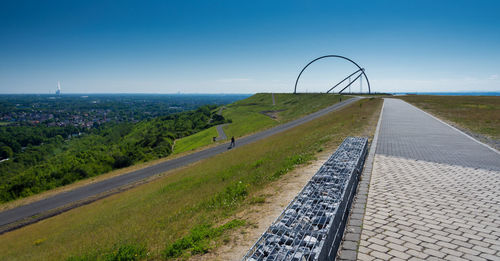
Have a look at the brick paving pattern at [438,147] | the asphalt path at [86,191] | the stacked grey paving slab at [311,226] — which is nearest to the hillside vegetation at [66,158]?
the asphalt path at [86,191]

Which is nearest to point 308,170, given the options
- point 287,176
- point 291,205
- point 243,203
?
point 287,176

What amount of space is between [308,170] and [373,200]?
3.78 m

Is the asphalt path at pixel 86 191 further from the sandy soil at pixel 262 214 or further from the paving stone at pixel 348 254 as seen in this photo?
the paving stone at pixel 348 254

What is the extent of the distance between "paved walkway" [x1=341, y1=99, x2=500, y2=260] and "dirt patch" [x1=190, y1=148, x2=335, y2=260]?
7.85 feet

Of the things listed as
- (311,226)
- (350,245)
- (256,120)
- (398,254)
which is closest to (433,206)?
(398,254)

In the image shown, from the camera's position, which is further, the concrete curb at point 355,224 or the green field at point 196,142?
the green field at point 196,142

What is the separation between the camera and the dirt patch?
17.9 ft

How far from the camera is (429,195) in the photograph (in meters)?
7.54

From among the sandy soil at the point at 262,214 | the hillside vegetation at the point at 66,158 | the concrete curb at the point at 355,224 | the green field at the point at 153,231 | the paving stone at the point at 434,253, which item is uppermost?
the paving stone at the point at 434,253

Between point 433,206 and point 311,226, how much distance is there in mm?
4433

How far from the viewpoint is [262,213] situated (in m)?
7.29

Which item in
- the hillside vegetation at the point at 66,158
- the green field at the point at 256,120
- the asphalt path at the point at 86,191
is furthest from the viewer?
the green field at the point at 256,120

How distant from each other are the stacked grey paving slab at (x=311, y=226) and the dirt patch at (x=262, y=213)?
1.09 metres

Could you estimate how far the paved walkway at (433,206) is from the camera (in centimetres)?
489
